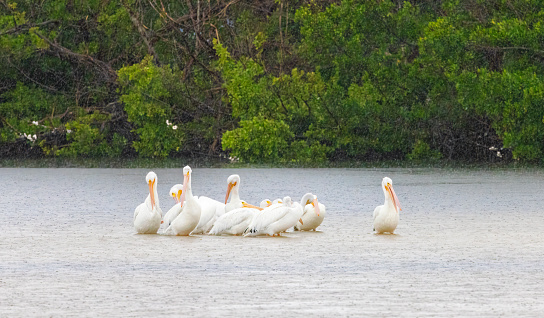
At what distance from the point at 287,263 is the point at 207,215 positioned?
310cm

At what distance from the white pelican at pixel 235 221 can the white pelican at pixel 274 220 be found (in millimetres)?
93

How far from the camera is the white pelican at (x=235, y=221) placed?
40.8 ft

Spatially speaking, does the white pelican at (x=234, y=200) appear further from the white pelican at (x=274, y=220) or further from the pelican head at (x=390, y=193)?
the pelican head at (x=390, y=193)

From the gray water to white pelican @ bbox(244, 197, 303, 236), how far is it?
0.14 meters

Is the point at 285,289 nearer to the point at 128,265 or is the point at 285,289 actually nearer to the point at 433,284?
the point at 433,284

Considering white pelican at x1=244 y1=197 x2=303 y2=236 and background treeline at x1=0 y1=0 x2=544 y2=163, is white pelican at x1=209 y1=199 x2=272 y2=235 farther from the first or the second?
background treeline at x1=0 y1=0 x2=544 y2=163

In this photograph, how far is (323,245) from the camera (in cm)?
1152

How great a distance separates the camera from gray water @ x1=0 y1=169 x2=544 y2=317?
766 cm

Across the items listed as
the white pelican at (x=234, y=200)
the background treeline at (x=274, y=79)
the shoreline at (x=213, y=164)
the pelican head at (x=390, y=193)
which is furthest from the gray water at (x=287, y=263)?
the background treeline at (x=274, y=79)

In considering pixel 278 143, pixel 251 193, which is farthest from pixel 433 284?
pixel 278 143

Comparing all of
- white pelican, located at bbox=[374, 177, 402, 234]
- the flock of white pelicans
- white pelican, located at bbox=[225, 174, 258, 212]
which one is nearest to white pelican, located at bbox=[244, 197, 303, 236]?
the flock of white pelicans

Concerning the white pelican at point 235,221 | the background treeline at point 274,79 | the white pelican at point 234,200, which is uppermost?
the background treeline at point 274,79

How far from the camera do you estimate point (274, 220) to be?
1228 cm

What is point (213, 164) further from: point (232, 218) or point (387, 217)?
point (387, 217)
